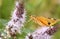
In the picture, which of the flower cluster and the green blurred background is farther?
the green blurred background

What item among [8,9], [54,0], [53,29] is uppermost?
[54,0]

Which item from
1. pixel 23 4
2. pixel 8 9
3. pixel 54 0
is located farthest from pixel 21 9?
pixel 54 0

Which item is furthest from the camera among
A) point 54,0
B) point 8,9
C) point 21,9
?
point 54,0

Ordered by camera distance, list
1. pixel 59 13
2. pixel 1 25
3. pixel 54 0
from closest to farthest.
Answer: pixel 1 25 < pixel 59 13 < pixel 54 0

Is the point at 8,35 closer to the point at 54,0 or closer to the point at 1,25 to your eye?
the point at 1,25

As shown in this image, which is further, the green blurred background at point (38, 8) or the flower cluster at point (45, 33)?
the green blurred background at point (38, 8)

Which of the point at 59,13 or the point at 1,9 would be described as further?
the point at 59,13

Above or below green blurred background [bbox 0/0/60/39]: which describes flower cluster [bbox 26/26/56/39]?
below

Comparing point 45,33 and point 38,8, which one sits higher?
point 38,8

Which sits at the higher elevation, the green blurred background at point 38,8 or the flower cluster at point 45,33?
the green blurred background at point 38,8

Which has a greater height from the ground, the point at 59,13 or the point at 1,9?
the point at 59,13

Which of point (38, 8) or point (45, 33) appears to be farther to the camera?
point (38, 8)
